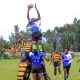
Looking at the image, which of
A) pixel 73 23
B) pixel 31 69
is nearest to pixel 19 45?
pixel 31 69

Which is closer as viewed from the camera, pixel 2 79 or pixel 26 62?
pixel 26 62

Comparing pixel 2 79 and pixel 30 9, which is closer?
pixel 30 9

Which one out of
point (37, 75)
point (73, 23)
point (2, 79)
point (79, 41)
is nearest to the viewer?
point (37, 75)

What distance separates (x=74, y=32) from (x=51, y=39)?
16.7 meters

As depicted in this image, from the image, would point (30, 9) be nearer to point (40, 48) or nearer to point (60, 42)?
point (40, 48)

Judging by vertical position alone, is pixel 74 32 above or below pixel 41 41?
above

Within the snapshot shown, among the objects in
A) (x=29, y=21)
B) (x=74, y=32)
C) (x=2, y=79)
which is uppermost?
(x=74, y=32)

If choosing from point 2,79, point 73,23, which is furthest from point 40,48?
point 73,23

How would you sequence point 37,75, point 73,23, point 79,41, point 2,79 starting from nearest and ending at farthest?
point 37,75, point 2,79, point 79,41, point 73,23

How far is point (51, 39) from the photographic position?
136m

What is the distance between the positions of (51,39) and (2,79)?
10914 cm

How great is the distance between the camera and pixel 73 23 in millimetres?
127938

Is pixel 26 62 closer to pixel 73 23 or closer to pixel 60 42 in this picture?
pixel 60 42

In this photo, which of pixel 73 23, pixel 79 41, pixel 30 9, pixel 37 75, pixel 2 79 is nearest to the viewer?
pixel 30 9
